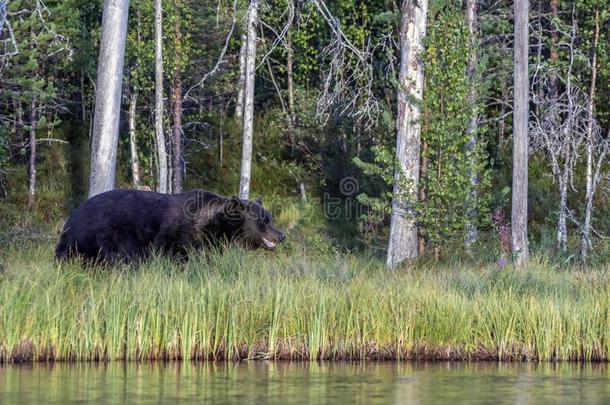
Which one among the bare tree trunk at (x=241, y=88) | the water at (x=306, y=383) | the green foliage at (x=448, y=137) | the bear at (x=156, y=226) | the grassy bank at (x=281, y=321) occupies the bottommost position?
the water at (x=306, y=383)

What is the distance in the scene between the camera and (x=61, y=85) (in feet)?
77.2

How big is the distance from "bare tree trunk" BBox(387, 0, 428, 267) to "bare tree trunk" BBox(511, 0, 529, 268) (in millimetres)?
1388

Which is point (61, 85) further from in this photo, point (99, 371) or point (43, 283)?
point (99, 371)

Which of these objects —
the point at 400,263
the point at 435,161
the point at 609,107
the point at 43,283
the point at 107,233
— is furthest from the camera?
the point at 609,107

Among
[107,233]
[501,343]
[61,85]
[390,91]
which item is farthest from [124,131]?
[501,343]

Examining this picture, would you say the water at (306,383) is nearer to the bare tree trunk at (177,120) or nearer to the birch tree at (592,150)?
the birch tree at (592,150)

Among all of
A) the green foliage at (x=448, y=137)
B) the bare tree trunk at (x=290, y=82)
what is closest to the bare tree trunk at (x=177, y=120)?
the bare tree trunk at (x=290, y=82)

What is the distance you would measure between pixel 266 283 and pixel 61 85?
1401cm

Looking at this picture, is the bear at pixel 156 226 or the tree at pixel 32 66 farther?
the tree at pixel 32 66

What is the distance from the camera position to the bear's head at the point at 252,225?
14125 millimetres

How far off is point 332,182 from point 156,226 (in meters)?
10.2

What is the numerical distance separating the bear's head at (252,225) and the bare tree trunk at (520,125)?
3499 millimetres

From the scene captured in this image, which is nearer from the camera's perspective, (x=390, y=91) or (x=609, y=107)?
(x=390, y=91)

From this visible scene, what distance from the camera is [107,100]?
1564 centimetres
